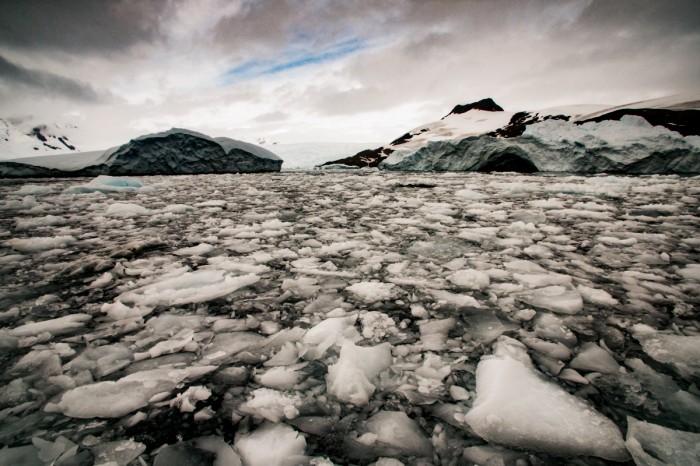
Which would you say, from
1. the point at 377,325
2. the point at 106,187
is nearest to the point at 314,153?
the point at 106,187

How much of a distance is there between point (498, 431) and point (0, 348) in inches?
57.3

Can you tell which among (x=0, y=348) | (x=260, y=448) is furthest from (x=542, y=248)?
(x=0, y=348)

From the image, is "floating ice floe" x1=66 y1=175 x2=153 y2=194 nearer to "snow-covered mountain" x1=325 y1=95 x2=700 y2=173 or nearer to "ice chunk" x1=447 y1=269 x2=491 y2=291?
"ice chunk" x1=447 y1=269 x2=491 y2=291

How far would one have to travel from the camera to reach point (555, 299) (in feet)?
4.12

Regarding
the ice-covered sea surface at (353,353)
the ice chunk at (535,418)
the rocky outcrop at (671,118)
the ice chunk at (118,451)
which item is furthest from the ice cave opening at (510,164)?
the rocky outcrop at (671,118)

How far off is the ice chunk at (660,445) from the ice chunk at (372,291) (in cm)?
79

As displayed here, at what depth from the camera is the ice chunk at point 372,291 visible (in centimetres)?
130

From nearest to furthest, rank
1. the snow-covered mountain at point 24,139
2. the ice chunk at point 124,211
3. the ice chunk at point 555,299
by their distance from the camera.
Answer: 1. the ice chunk at point 555,299
2. the ice chunk at point 124,211
3. the snow-covered mountain at point 24,139

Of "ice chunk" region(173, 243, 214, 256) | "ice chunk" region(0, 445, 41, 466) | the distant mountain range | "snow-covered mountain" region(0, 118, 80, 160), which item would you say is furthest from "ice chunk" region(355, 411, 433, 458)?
"snow-covered mountain" region(0, 118, 80, 160)

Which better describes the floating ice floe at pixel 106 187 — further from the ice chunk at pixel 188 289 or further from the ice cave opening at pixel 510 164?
the ice cave opening at pixel 510 164

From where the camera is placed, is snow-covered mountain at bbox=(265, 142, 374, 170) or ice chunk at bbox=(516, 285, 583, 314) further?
snow-covered mountain at bbox=(265, 142, 374, 170)

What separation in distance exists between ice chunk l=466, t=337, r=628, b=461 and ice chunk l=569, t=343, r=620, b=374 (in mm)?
156

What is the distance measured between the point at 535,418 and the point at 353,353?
47 cm

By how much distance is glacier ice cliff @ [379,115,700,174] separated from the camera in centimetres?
960
